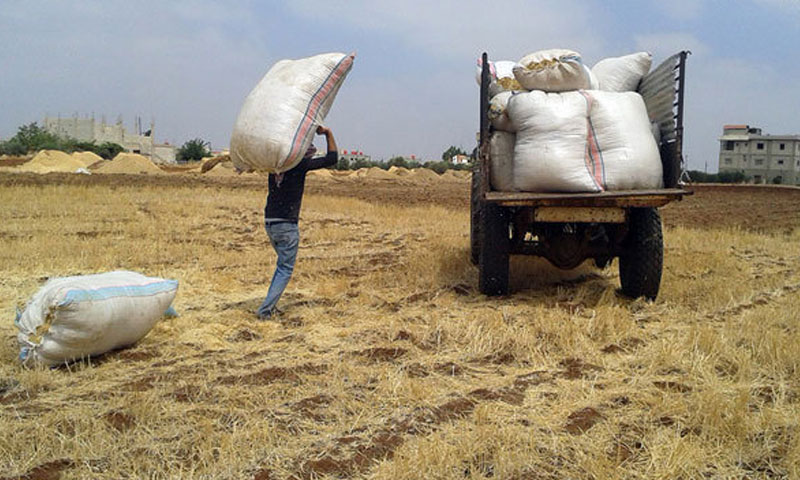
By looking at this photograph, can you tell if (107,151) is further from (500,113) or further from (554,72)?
(554,72)

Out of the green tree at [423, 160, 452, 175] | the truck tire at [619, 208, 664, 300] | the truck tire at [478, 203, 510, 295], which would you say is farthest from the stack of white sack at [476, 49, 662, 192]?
the green tree at [423, 160, 452, 175]

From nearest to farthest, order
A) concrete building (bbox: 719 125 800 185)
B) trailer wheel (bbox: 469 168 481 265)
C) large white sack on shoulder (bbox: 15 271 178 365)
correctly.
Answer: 1. large white sack on shoulder (bbox: 15 271 178 365)
2. trailer wheel (bbox: 469 168 481 265)
3. concrete building (bbox: 719 125 800 185)

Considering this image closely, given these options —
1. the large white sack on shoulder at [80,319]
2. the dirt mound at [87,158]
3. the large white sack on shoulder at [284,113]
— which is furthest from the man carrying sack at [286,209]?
the dirt mound at [87,158]

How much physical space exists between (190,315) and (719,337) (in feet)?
12.6

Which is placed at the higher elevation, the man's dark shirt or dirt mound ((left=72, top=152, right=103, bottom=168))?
dirt mound ((left=72, top=152, right=103, bottom=168))

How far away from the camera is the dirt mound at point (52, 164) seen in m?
30.0

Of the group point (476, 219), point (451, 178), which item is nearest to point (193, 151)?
point (451, 178)

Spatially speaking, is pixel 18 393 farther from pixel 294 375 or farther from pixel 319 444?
pixel 319 444

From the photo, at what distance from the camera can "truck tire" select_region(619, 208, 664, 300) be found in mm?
5383

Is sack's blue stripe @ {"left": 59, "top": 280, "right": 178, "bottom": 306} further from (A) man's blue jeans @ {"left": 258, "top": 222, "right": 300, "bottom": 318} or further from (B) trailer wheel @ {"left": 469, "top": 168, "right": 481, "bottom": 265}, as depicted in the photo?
(B) trailer wheel @ {"left": 469, "top": 168, "right": 481, "bottom": 265}

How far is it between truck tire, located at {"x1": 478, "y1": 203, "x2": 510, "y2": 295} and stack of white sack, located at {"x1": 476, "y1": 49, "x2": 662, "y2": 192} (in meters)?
0.26

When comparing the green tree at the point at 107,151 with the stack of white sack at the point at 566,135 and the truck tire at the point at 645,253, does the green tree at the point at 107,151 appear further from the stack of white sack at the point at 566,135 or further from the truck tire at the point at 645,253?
the truck tire at the point at 645,253

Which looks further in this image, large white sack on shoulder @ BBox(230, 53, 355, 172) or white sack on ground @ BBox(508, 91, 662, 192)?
white sack on ground @ BBox(508, 91, 662, 192)

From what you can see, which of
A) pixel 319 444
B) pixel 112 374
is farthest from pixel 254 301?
pixel 319 444
